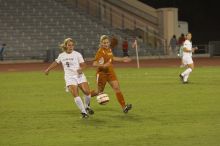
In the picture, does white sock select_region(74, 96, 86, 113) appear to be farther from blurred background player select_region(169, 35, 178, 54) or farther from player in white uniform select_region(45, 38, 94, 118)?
blurred background player select_region(169, 35, 178, 54)

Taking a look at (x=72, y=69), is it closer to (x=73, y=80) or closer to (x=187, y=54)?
(x=73, y=80)

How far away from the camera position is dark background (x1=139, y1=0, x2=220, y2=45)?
61.1 meters

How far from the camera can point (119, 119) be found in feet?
47.9

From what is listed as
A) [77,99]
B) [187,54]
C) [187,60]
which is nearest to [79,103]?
[77,99]

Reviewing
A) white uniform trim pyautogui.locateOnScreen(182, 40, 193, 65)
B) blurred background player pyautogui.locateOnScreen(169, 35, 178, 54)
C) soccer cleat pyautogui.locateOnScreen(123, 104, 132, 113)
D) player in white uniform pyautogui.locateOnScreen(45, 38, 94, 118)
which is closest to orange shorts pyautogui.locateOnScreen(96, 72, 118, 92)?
player in white uniform pyautogui.locateOnScreen(45, 38, 94, 118)

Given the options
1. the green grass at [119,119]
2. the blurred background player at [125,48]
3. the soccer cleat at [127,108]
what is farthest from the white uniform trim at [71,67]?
the blurred background player at [125,48]

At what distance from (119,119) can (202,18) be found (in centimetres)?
4820

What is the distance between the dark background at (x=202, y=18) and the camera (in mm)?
61062

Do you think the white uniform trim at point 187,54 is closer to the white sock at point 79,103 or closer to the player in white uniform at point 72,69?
the player in white uniform at point 72,69

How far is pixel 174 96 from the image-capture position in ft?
64.3

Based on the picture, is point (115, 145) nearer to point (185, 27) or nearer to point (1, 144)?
point (1, 144)

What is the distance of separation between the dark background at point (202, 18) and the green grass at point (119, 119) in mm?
38356

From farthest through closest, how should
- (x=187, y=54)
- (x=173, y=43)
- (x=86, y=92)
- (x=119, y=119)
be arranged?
(x=173, y=43) → (x=187, y=54) → (x=86, y=92) → (x=119, y=119)

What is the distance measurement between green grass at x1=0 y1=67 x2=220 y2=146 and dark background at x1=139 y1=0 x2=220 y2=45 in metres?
38.4
